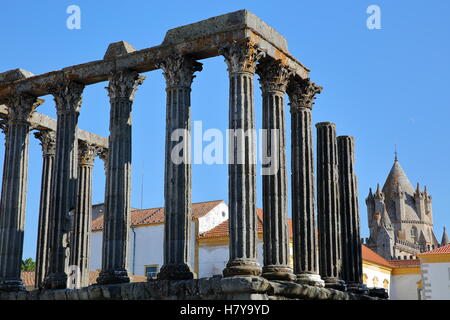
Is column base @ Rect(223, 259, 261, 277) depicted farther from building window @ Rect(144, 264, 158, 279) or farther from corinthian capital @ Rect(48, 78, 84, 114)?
building window @ Rect(144, 264, 158, 279)

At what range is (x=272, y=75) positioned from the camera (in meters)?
22.5

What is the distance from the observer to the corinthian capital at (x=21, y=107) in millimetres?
26141

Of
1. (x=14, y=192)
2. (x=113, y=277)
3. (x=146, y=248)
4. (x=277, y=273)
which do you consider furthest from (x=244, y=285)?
(x=146, y=248)

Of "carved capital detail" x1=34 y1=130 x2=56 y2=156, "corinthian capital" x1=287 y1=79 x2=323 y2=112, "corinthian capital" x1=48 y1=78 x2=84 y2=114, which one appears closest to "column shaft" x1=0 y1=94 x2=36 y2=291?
"corinthian capital" x1=48 y1=78 x2=84 y2=114

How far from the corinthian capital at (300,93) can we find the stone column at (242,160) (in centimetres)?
330

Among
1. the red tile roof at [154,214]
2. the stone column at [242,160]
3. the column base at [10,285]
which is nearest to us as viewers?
the stone column at [242,160]

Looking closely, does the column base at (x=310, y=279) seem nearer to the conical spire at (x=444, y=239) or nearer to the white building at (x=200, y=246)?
the white building at (x=200, y=246)

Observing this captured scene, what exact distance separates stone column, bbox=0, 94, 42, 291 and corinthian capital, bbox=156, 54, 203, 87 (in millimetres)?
6589

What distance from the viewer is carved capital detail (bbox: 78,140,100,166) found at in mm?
31062

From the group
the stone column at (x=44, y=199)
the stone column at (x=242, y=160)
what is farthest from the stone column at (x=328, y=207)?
the stone column at (x=44, y=199)

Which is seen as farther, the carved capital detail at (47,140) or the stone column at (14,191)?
the carved capital detail at (47,140)

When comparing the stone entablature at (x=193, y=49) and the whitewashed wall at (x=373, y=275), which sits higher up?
the stone entablature at (x=193, y=49)

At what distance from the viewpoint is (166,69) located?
888 inches
